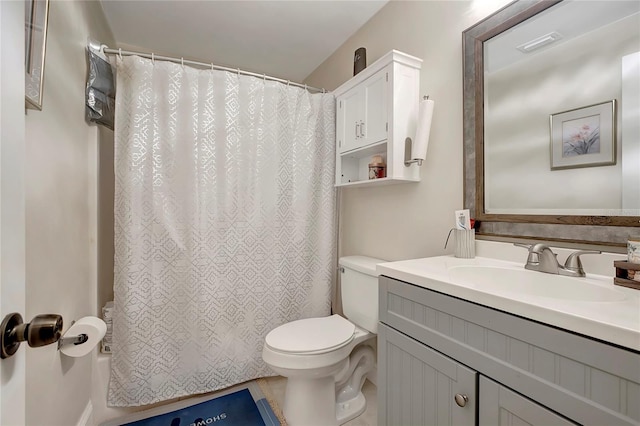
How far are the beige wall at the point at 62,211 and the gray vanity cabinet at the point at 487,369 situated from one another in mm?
1186

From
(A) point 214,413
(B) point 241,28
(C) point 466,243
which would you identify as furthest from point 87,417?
(B) point 241,28

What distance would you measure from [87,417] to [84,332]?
694 millimetres

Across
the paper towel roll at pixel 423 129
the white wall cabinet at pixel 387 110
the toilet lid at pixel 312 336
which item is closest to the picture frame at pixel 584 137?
the paper towel roll at pixel 423 129

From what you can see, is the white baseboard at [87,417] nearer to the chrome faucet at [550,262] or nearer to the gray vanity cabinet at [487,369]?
the gray vanity cabinet at [487,369]

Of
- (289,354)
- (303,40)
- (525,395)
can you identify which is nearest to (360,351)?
(289,354)

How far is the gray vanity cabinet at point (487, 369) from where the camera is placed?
21.8 inches

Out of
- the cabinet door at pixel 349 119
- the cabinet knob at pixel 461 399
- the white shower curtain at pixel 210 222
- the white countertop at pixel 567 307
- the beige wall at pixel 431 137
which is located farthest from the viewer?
the cabinet door at pixel 349 119

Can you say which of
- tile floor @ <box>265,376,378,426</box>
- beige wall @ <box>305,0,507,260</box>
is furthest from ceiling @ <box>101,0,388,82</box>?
tile floor @ <box>265,376,378,426</box>

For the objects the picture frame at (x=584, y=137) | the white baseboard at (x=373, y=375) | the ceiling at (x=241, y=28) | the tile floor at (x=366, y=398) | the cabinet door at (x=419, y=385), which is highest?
the ceiling at (x=241, y=28)

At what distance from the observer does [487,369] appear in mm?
729

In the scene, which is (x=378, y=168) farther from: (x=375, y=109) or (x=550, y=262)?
(x=550, y=262)

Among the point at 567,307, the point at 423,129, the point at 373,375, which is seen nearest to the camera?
the point at 567,307

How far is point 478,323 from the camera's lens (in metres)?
0.75

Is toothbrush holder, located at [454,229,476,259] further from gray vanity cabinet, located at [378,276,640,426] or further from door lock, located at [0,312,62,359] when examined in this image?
door lock, located at [0,312,62,359]
